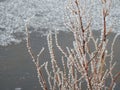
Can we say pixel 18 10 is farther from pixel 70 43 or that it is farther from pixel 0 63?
pixel 0 63

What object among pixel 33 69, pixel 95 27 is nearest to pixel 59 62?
pixel 33 69

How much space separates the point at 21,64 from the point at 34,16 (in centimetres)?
954

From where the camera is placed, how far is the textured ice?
19.0m

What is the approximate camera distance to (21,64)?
12.9 meters

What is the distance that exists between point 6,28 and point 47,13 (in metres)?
4.41

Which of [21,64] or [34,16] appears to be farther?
[34,16]

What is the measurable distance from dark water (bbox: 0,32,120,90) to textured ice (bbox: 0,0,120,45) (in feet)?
4.04

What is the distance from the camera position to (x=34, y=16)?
22.1 m

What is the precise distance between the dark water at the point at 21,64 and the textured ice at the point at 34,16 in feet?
4.04

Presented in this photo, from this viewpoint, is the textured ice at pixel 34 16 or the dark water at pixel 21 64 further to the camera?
the textured ice at pixel 34 16

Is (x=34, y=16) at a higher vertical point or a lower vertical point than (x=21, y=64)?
higher

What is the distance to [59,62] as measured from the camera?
1302 cm

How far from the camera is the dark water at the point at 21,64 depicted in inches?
440

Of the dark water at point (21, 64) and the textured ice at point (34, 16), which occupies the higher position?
the textured ice at point (34, 16)
